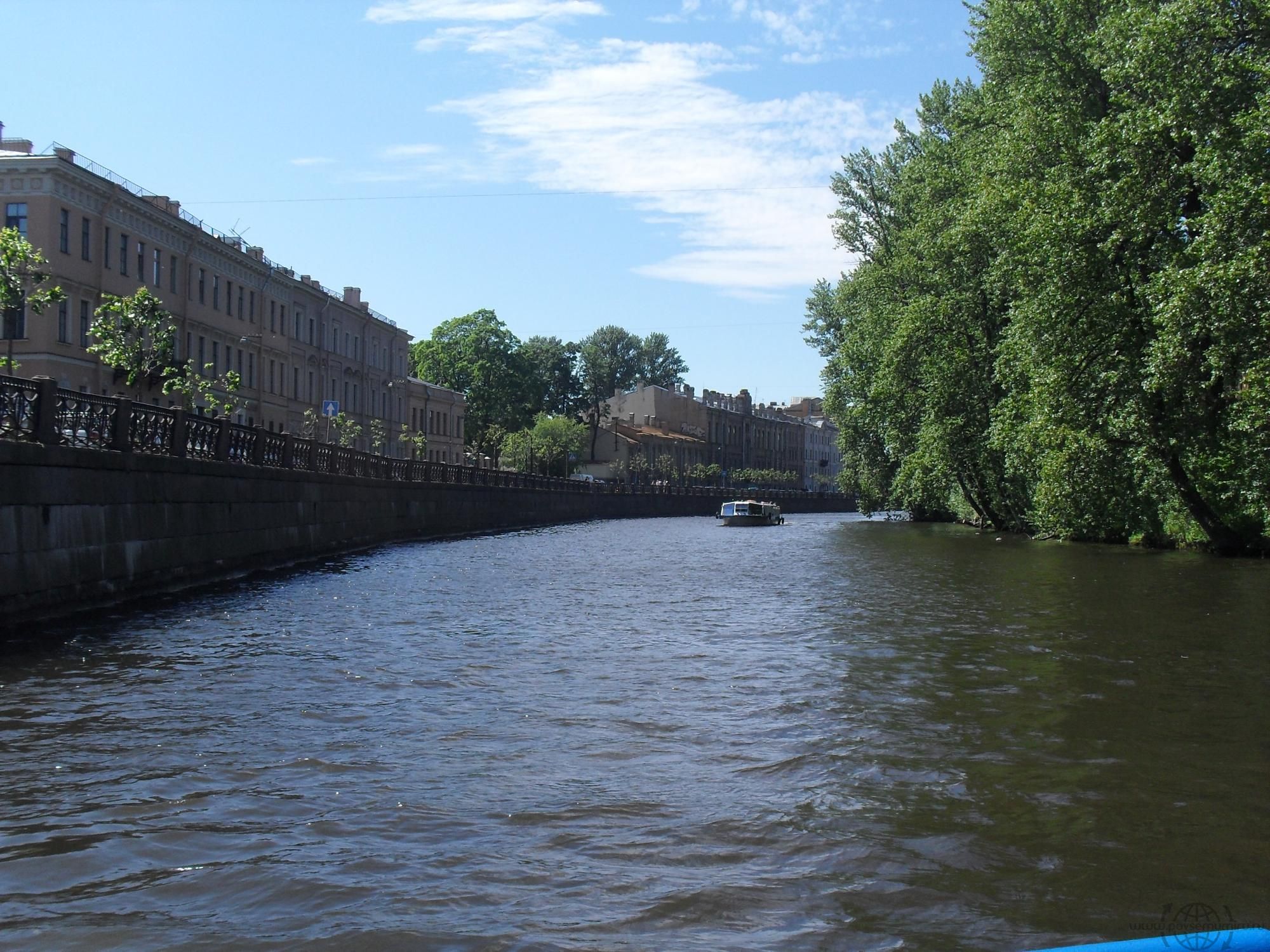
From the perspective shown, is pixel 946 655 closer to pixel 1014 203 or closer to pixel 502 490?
pixel 1014 203

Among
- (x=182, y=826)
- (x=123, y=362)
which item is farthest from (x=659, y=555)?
(x=182, y=826)

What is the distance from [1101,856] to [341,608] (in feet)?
50.4

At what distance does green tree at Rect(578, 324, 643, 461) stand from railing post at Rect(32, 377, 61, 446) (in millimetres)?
119308

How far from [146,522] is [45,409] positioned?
169 inches

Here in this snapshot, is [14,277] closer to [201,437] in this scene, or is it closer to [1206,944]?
[201,437]

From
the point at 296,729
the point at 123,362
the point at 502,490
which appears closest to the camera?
the point at 296,729

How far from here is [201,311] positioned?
5447cm

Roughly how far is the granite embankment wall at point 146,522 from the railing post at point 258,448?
0.30 metres

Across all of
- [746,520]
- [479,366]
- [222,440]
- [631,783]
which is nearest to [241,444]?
[222,440]

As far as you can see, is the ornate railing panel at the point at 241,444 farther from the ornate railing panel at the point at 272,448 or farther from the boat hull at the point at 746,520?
the boat hull at the point at 746,520

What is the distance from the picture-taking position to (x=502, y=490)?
6706 centimetres

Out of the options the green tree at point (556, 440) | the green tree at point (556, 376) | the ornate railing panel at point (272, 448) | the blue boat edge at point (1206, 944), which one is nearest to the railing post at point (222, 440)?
the ornate railing panel at point (272, 448)

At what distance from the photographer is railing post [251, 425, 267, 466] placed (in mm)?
29234

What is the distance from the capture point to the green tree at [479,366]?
113 meters
